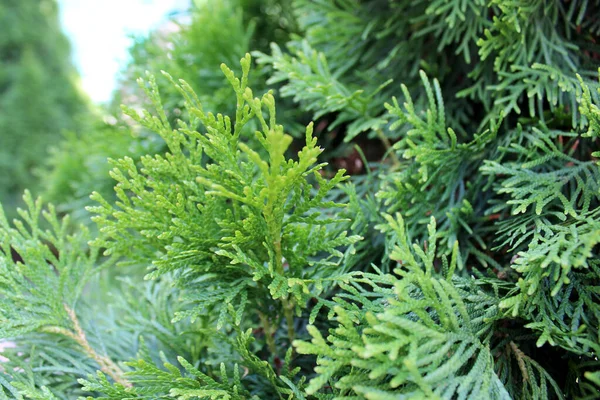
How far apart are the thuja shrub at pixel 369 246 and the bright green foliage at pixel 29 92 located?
4.26m

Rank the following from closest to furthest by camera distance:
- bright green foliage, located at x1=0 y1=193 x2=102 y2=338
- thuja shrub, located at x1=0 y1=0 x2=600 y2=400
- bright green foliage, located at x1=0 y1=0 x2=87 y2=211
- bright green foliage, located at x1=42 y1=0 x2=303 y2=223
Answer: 1. thuja shrub, located at x1=0 y1=0 x2=600 y2=400
2. bright green foliage, located at x1=0 y1=193 x2=102 y2=338
3. bright green foliage, located at x1=42 y1=0 x2=303 y2=223
4. bright green foliage, located at x1=0 y1=0 x2=87 y2=211

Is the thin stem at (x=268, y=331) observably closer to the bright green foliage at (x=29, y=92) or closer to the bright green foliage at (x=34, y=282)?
the bright green foliage at (x=34, y=282)

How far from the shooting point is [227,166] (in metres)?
0.88

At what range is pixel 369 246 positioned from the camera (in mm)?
1167

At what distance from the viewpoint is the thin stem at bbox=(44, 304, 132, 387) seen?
1.10 metres

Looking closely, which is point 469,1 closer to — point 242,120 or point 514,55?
point 514,55

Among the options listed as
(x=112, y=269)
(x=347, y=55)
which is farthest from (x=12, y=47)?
(x=347, y=55)

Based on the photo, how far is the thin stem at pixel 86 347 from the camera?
3.61ft

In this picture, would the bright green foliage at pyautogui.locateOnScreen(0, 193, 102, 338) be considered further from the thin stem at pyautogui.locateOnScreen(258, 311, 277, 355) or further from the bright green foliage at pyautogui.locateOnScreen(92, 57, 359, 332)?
the thin stem at pyautogui.locateOnScreen(258, 311, 277, 355)

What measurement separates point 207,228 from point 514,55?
0.88 metres

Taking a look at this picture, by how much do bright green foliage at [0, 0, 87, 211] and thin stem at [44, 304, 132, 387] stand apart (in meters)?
4.22

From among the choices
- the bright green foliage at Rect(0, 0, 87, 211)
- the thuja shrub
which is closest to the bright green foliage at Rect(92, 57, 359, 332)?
the thuja shrub

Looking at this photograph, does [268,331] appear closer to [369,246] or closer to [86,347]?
[369,246]

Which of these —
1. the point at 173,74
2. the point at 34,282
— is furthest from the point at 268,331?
the point at 173,74
